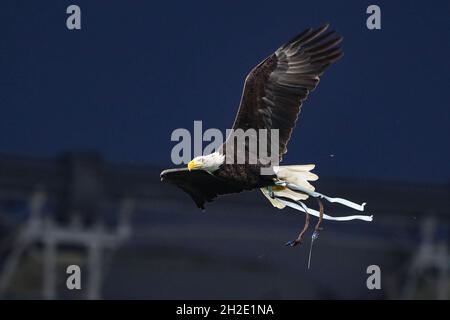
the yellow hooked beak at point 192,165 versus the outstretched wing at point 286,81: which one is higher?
the outstretched wing at point 286,81

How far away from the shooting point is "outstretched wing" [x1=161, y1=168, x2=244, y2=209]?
1378 cm

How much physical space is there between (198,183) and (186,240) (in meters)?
6.00

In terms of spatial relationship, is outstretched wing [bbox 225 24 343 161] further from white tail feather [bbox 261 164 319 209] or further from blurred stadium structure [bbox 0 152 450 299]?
blurred stadium structure [bbox 0 152 450 299]

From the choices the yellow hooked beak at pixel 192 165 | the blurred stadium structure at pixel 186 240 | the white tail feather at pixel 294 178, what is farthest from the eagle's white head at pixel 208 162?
the blurred stadium structure at pixel 186 240

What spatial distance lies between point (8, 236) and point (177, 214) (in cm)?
220

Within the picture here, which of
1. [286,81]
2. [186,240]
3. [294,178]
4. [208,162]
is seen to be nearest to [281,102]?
[286,81]

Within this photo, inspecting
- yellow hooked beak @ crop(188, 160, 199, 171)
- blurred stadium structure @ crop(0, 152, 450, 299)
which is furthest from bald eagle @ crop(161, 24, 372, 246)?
blurred stadium structure @ crop(0, 152, 450, 299)

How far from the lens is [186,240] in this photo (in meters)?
19.9

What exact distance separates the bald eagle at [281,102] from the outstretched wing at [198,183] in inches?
9.8

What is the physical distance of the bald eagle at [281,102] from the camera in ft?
43.3

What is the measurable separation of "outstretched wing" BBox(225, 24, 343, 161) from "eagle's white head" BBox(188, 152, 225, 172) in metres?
0.32

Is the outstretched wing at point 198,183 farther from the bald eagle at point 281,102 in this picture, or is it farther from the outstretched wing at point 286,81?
the outstretched wing at point 286,81

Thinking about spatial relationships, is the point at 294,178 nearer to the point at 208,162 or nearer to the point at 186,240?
the point at 208,162

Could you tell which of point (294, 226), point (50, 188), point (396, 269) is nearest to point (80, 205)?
point (50, 188)
